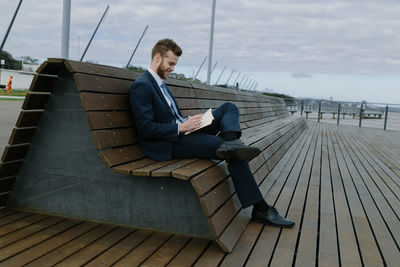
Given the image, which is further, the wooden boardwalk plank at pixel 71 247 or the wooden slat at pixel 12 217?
the wooden slat at pixel 12 217

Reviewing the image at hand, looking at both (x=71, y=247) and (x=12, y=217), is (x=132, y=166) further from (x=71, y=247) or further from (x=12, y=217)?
(x=12, y=217)

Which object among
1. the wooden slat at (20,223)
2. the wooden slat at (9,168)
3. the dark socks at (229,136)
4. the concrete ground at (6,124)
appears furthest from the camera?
the concrete ground at (6,124)

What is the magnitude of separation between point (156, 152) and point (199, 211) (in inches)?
21.8

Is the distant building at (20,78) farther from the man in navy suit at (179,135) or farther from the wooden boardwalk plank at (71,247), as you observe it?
the wooden boardwalk plank at (71,247)

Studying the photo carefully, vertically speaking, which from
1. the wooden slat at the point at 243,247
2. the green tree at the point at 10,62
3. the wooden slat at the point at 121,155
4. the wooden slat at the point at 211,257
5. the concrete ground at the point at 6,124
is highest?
the green tree at the point at 10,62

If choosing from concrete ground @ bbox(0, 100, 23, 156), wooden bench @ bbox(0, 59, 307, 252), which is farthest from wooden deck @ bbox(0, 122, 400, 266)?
concrete ground @ bbox(0, 100, 23, 156)

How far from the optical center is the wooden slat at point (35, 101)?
2.64 metres

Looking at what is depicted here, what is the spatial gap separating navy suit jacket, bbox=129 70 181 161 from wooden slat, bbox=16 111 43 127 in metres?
0.71

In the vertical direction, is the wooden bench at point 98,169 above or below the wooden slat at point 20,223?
above

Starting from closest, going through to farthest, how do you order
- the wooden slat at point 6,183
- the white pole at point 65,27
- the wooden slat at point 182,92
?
the wooden slat at point 6,183 → the wooden slat at point 182,92 → the white pole at point 65,27

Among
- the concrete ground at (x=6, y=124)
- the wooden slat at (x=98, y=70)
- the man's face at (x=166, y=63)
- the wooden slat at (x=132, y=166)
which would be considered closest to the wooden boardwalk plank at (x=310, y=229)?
the wooden slat at (x=132, y=166)

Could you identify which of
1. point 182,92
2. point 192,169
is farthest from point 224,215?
point 182,92

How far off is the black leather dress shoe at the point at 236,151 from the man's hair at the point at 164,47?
0.84 meters

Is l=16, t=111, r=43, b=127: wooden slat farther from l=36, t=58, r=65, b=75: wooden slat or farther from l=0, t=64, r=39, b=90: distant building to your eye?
l=0, t=64, r=39, b=90: distant building
